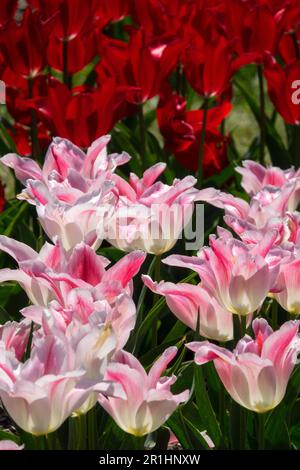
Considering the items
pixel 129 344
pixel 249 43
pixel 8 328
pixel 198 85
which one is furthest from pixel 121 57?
pixel 8 328

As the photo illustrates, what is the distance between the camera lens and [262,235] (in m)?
1.93

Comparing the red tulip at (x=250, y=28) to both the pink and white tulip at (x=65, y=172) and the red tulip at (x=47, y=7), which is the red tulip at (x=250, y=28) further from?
the pink and white tulip at (x=65, y=172)

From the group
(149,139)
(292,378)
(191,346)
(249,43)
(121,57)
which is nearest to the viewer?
(191,346)

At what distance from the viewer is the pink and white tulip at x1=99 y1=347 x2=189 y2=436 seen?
5.30 ft

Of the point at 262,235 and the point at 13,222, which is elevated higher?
the point at 262,235

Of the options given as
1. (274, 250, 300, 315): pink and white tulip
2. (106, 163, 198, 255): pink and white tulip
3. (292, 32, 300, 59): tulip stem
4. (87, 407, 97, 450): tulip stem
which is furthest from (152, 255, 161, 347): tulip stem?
(292, 32, 300, 59): tulip stem

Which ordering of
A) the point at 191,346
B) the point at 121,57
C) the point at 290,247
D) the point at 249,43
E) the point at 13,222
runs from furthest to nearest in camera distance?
the point at 249,43 < the point at 121,57 < the point at 13,222 < the point at 290,247 < the point at 191,346

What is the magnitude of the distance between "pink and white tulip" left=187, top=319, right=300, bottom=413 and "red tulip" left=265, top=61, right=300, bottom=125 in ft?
→ 4.65

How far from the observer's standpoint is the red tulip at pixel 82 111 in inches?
110

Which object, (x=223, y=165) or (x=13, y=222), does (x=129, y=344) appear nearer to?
(x=13, y=222)

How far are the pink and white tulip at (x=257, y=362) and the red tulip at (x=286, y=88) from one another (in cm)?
142

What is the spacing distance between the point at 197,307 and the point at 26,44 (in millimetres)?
1356

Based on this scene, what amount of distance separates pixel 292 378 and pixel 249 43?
139cm

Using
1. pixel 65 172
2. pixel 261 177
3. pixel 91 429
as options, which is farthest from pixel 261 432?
pixel 261 177
